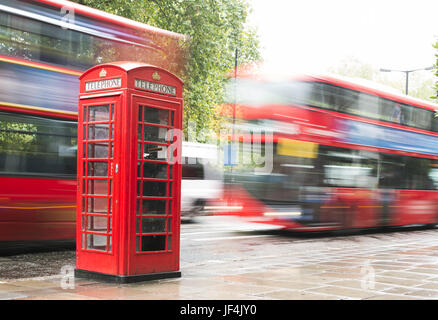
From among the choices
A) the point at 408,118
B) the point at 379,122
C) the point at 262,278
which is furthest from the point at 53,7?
the point at 408,118

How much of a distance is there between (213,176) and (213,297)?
1354cm

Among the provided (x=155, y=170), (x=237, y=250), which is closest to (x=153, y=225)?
(x=155, y=170)

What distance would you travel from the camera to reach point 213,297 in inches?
219

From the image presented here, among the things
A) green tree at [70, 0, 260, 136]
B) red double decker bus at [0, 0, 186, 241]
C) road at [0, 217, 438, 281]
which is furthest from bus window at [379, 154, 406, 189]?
red double decker bus at [0, 0, 186, 241]

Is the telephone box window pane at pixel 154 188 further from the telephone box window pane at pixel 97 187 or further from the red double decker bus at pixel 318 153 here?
the red double decker bus at pixel 318 153

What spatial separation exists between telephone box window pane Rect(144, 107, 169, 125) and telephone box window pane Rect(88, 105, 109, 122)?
0.43 m

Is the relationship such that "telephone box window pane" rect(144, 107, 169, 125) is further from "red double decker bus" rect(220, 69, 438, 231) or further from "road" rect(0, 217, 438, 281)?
"red double decker bus" rect(220, 69, 438, 231)

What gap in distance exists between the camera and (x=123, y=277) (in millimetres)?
6238

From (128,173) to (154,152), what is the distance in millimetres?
440

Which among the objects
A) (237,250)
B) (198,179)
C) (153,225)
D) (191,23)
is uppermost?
(191,23)

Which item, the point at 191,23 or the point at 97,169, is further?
the point at 191,23

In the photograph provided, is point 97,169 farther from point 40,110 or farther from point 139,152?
point 40,110

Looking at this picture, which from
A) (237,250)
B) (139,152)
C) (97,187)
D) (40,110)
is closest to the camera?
(139,152)

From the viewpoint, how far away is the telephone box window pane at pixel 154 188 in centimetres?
652
